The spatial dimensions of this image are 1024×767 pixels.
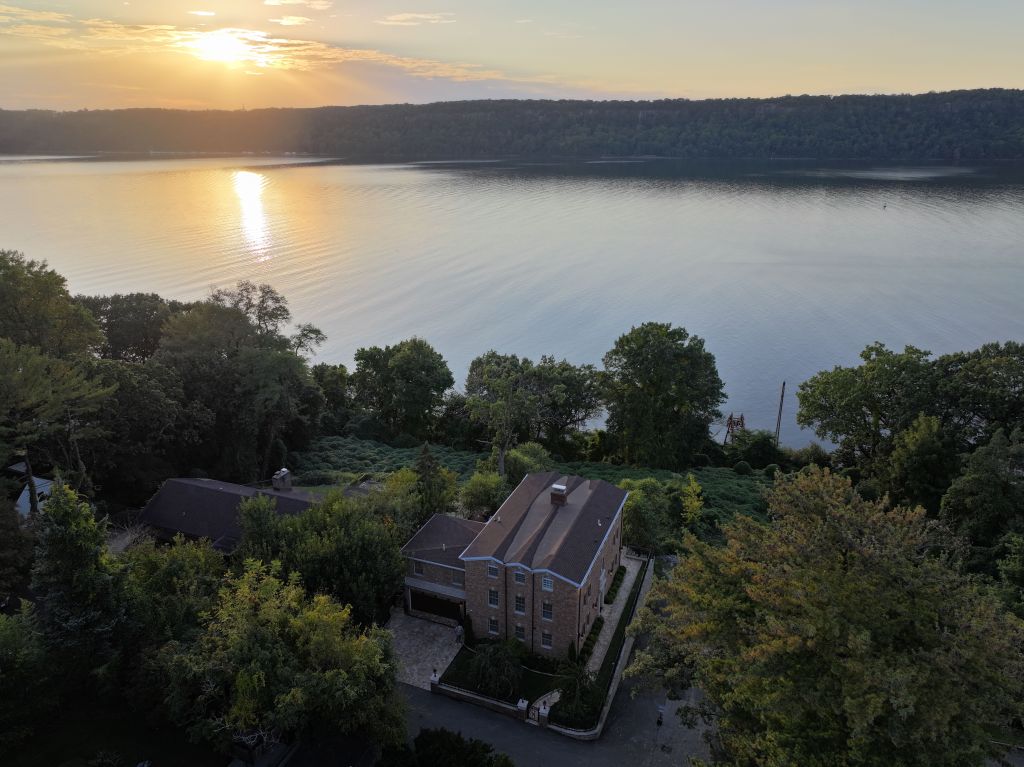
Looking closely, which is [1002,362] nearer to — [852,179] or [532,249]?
[532,249]

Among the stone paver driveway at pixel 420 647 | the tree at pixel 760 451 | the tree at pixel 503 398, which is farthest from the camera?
the tree at pixel 760 451

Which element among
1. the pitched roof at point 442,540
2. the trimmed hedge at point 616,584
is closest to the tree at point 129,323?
the pitched roof at point 442,540

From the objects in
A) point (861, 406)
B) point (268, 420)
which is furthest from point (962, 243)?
point (268, 420)

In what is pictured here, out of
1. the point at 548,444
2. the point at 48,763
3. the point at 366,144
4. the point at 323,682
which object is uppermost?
the point at 366,144

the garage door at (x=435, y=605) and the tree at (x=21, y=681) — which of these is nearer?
the tree at (x=21, y=681)

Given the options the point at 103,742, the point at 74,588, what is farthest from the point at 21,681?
the point at 103,742

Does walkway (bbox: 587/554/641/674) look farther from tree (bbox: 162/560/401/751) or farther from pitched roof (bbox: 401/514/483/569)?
tree (bbox: 162/560/401/751)

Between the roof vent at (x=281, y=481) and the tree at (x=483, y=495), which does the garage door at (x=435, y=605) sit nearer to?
the tree at (x=483, y=495)
